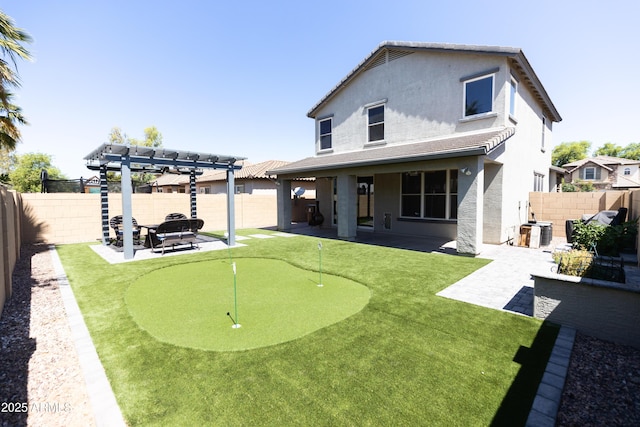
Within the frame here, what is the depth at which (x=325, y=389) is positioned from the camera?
294 cm

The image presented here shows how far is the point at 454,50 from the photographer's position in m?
11.3

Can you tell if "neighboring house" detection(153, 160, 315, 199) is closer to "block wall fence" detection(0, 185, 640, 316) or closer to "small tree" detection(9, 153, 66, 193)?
"block wall fence" detection(0, 185, 640, 316)

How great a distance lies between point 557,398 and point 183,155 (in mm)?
11383

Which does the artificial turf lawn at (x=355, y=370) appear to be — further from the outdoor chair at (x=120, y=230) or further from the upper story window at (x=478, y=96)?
the upper story window at (x=478, y=96)

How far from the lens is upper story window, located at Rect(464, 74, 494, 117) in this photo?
10734 mm

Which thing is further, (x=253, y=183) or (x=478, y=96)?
(x=253, y=183)

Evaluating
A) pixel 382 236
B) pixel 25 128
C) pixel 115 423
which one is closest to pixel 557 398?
pixel 115 423

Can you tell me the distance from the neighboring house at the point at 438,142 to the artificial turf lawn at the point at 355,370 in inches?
222

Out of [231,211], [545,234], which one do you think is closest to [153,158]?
[231,211]

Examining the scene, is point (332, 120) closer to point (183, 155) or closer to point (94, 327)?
point (183, 155)

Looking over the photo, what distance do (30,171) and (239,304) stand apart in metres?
56.3

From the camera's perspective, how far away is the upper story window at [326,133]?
16.7 m

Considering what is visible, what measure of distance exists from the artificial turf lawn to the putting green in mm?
230

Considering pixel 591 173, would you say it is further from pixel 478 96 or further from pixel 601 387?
pixel 601 387
